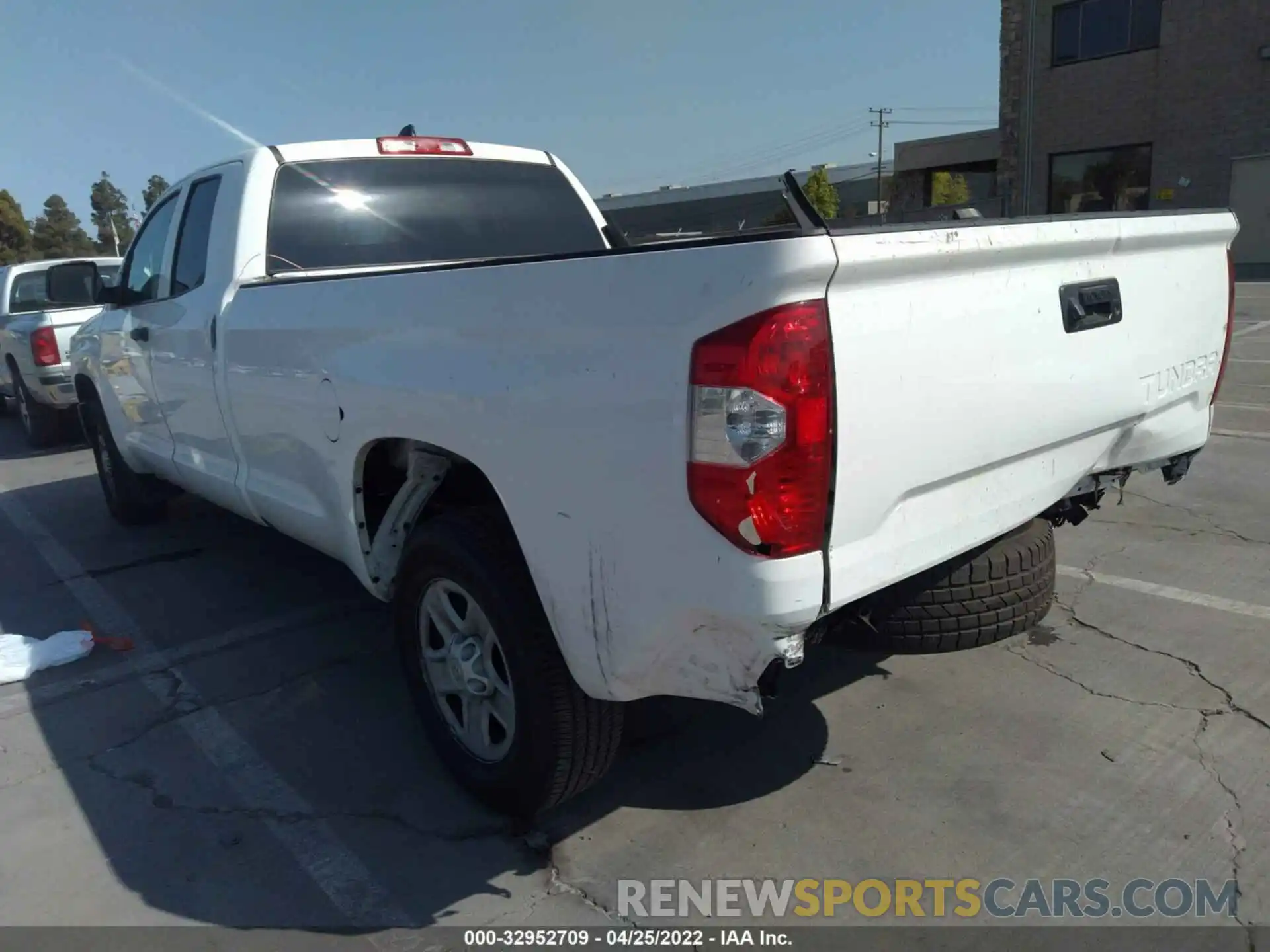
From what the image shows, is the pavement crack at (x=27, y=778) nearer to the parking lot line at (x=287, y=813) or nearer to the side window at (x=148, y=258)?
the parking lot line at (x=287, y=813)

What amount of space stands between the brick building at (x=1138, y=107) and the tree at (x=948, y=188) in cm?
335

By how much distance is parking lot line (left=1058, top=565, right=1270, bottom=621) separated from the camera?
4.09 metres

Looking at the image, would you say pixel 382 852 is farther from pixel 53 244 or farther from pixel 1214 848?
pixel 53 244

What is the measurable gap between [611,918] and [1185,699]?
221cm

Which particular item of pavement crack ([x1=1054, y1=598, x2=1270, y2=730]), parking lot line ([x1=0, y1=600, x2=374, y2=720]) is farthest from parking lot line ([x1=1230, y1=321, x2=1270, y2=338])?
parking lot line ([x1=0, y1=600, x2=374, y2=720])

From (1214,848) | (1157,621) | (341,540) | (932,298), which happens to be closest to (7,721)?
(341,540)

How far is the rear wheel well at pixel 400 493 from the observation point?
3059 mm

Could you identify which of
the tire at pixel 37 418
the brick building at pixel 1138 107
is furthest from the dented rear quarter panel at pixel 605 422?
the brick building at pixel 1138 107

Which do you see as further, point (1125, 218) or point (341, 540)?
point (341, 540)

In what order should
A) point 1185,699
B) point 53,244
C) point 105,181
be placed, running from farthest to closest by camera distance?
point 105,181, point 53,244, point 1185,699

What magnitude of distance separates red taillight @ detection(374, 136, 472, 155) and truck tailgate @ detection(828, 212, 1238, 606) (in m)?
3.18

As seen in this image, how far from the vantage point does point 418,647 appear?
315 cm

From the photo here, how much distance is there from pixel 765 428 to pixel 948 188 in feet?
108

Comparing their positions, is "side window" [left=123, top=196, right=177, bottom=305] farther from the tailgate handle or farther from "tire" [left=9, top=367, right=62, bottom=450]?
"tire" [left=9, top=367, right=62, bottom=450]
